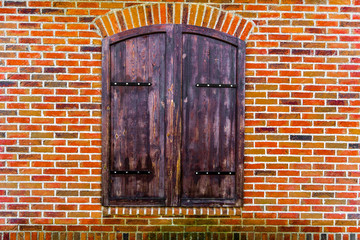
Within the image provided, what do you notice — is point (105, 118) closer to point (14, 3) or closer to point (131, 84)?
point (131, 84)

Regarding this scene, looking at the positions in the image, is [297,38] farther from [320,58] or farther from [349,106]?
[349,106]

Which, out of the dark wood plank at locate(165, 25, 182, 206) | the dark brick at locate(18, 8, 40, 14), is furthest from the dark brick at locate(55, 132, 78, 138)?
the dark brick at locate(18, 8, 40, 14)

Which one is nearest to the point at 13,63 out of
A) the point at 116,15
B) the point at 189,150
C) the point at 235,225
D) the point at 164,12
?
the point at 116,15

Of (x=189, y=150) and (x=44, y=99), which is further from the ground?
(x=44, y=99)

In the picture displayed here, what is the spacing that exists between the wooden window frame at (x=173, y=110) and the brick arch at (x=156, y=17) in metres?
0.05

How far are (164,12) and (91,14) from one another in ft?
2.44

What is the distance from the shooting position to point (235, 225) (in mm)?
3090

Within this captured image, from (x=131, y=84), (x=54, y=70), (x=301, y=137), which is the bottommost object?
(x=301, y=137)

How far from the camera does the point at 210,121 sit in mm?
3082

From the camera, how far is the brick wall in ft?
9.87

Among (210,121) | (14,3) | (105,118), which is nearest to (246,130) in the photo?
(210,121)

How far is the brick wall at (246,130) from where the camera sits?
3008 millimetres

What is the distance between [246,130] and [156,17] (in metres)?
1.48

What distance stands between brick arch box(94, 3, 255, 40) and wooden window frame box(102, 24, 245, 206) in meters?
0.05
